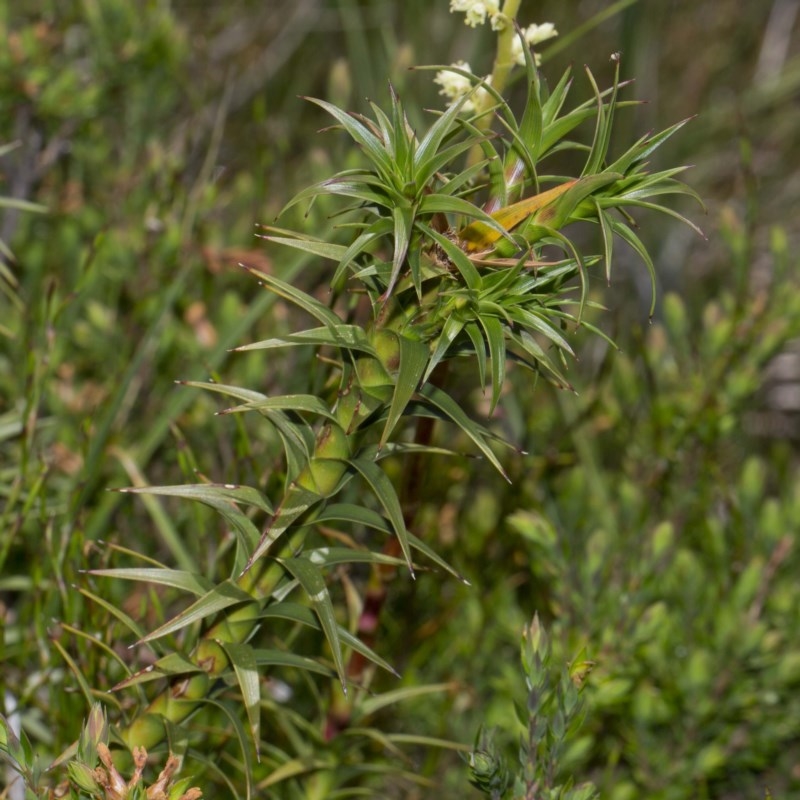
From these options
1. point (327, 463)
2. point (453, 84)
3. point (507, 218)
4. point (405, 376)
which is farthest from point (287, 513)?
point (453, 84)

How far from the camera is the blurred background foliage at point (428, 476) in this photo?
117 cm

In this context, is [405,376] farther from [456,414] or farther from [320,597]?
[320,597]

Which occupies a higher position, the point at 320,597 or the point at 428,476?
the point at 320,597

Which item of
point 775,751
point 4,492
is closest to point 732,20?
point 775,751

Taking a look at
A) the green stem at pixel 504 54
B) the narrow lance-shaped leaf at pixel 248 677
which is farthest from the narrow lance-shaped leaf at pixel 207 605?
the green stem at pixel 504 54

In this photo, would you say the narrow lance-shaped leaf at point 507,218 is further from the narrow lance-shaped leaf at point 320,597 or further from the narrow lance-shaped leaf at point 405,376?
the narrow lance-shaped leaf at point 320,597

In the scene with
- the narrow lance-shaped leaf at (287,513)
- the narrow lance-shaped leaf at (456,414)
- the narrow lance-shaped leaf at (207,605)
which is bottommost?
the narrow lance-shaped leaf at (207,605)

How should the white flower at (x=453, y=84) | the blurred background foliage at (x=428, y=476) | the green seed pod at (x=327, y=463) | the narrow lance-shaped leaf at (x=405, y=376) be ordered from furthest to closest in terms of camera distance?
the blurred background foliage at (x=428, y=476) < the white flower at (x=453, y=84) < the green seed pod at (x=327, y=463) < the narrow lance-shaped leaf at (x=405, y=376)

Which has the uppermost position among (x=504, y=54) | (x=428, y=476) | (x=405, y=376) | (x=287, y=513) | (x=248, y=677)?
(x=504, y=54)

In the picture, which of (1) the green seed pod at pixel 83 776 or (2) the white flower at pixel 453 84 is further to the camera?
(2) the white flower at pixel 453 84

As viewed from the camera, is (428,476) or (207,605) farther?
(428,476)

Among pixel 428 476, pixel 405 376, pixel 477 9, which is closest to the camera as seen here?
pixel 405 376

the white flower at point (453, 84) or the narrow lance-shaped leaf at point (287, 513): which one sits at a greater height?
the white flower at point (453, 84)

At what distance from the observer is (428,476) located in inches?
57.1
